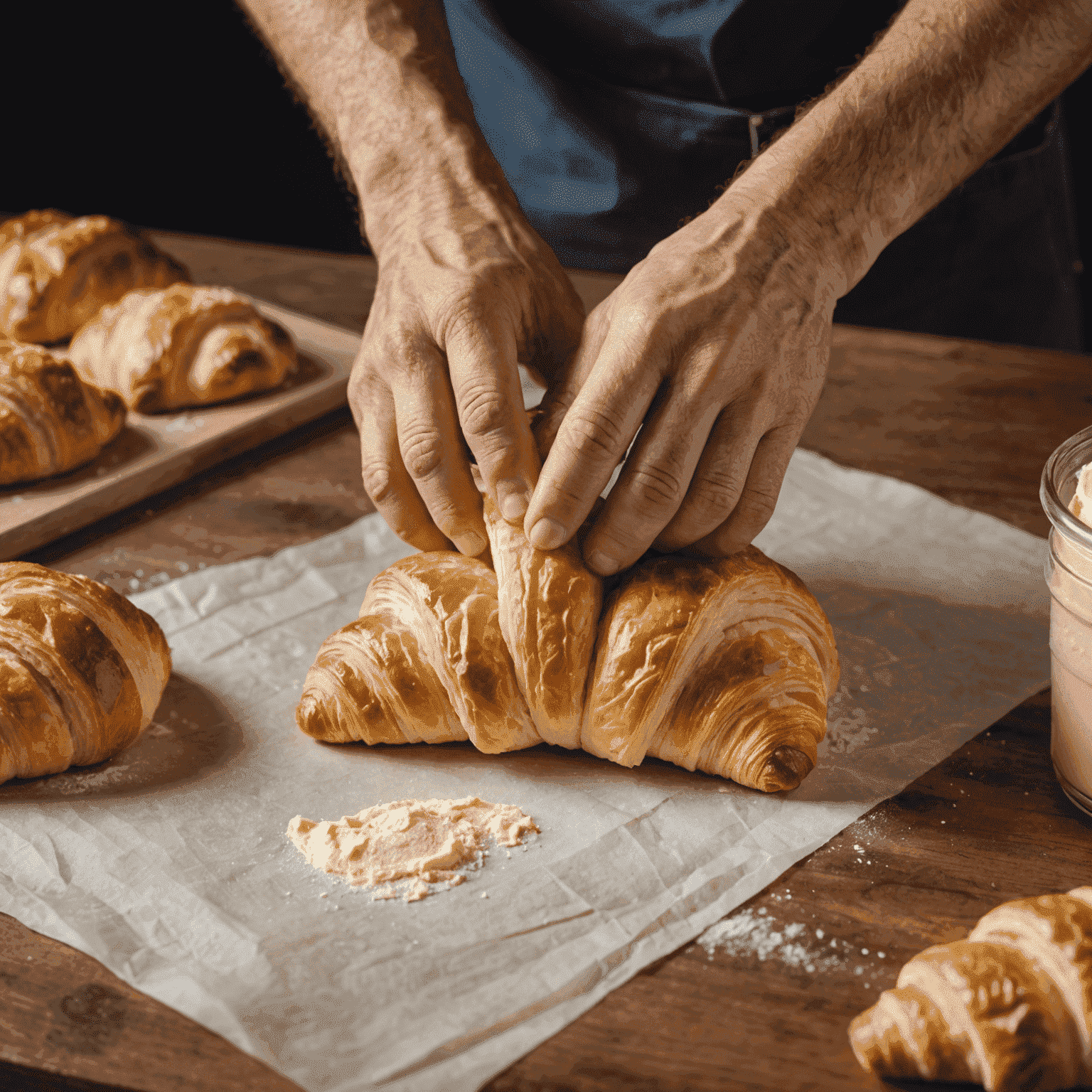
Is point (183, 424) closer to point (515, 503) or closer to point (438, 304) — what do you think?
point (438, 304)

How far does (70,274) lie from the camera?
2838mm

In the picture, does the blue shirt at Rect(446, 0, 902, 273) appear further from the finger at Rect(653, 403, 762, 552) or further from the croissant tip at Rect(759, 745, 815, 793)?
the croissant tip at Rect(759, 745, 815, 793)

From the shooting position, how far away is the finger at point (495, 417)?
1530 mm

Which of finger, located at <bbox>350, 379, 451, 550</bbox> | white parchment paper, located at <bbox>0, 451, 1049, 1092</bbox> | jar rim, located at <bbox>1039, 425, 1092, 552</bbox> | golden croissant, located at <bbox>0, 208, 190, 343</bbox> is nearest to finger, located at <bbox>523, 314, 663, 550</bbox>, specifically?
finger, located at <bbox>350, 379, 451, 550</bbox>

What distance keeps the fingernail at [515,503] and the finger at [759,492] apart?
0.25 meters

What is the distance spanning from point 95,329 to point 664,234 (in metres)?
1.33

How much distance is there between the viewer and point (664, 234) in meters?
2.57

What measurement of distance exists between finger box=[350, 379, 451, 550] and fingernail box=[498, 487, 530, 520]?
0.18m

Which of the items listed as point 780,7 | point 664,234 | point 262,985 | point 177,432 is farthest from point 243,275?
point 262,985

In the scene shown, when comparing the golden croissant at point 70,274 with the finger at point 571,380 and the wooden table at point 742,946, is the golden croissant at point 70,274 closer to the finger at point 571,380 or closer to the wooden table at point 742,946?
the wooden table at point 742,946

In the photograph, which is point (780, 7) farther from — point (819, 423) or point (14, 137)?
point (14, 137)

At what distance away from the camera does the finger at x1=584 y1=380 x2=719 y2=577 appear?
146cm

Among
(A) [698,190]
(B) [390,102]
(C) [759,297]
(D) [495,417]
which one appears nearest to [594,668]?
(D) [495,417]

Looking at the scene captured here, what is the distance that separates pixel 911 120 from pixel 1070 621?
31.3 inches
